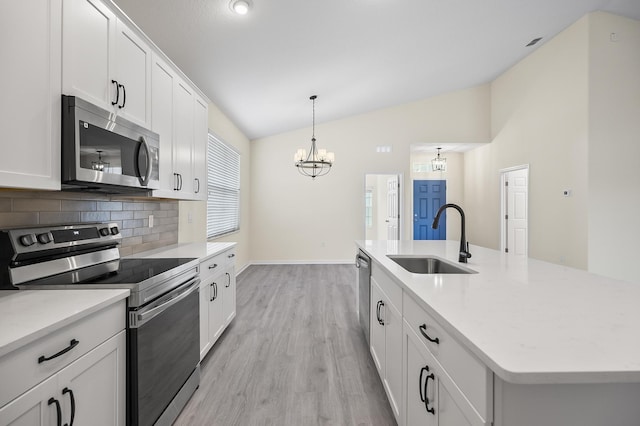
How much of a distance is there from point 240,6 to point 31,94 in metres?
1.70

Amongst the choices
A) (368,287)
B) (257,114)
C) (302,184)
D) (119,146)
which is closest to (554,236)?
(368,287)

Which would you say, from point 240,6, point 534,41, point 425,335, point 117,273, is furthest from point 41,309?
point 534,41

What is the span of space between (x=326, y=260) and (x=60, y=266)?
5.32m

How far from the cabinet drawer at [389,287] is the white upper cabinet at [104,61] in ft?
5.92

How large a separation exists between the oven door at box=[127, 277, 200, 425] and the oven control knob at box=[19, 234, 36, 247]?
56cm

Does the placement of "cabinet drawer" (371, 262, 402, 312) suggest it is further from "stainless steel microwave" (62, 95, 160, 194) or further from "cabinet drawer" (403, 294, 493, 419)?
"stainless steel microwave" (62, 95, 160, 194)

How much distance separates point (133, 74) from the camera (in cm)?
183

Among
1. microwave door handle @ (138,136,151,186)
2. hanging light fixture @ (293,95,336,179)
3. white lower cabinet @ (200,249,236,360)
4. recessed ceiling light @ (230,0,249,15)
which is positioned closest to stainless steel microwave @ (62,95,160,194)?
microwave door handle @ (138,136,151,186)

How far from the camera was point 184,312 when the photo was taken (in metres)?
1.80

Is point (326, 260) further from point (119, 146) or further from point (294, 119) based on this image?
point (119, 146)

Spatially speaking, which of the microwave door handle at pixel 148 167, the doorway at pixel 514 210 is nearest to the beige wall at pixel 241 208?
the microwave door handle at pixel 148 167

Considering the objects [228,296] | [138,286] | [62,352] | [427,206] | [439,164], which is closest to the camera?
[62,352]

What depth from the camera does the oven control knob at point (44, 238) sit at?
142 cm

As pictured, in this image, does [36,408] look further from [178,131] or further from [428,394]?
[178,131]
